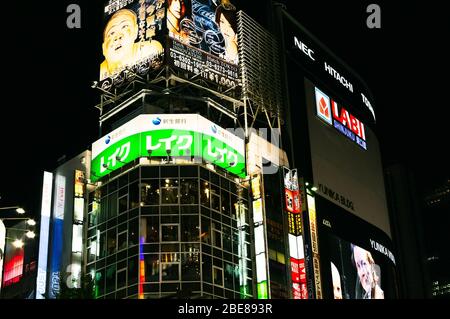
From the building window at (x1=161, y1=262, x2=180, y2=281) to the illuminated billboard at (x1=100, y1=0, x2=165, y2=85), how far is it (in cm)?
1420

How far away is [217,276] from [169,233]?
→ 12.6 ft

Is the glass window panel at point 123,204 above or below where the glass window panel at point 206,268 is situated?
above

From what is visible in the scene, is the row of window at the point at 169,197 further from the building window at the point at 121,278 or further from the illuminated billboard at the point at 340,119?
the illuminated billboard at the point at 340,119

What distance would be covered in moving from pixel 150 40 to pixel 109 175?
387 inches

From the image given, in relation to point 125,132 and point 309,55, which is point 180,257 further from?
point 309,55

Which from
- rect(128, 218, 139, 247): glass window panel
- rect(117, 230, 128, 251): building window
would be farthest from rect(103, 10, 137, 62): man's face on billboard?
rect(117, 230, 128, 251): building window

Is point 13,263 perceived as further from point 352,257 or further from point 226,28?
point 352,257

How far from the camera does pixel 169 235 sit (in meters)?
41.5

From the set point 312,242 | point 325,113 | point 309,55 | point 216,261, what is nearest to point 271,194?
point 312,242

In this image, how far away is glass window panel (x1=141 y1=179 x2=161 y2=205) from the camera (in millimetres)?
42625

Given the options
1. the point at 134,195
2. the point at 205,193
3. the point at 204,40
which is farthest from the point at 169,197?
the point at 204,40

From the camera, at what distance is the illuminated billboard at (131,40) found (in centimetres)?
4797

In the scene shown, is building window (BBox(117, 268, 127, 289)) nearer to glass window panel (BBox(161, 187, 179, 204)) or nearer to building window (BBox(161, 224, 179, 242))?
building window (BBox(161, 224, 179, 242))

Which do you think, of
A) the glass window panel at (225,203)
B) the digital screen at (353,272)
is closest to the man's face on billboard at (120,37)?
the glass window panel at (225,203)
